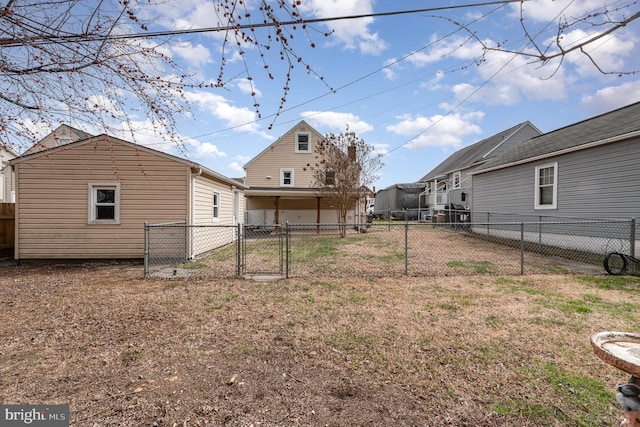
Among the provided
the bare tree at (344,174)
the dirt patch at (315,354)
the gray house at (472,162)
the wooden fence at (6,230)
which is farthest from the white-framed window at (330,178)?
the wooden fence at (6,230)

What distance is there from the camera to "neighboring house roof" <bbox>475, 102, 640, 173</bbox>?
9023 millimetres

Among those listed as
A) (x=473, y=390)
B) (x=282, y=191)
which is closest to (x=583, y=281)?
(x=473, y=390)

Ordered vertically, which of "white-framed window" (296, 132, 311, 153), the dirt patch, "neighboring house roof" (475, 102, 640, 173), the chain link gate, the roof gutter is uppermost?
"white-framed window" (296, 132, 311, 153)

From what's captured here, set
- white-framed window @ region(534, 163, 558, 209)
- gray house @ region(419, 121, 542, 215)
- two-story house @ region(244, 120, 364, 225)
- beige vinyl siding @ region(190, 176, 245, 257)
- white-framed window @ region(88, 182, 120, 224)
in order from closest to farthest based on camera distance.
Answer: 1. white-framed window @ region(88, 182, 120, 224)
2. beige vinyl siding @ region(190, 176, 245, 257)
3. white-framed window @ region(534, 163, 558, 209)
4. two-story house @ region(244, 120, 364, 225)
5. gray house @ region(419, 121, 542, 215)

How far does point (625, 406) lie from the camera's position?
148 centimetres

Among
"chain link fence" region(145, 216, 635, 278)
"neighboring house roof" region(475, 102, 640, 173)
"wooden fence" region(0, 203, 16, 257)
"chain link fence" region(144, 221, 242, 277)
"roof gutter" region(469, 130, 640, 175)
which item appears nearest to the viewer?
"chain link fence" region(145, 216, 635, 278)

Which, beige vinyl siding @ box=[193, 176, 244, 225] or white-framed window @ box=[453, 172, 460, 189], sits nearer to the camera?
beige vinyl siding @ box=[193, 176, 244, 225]

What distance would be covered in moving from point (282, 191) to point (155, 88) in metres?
14.5

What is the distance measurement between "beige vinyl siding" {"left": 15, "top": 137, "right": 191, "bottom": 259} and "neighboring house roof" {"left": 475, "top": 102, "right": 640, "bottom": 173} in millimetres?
12580

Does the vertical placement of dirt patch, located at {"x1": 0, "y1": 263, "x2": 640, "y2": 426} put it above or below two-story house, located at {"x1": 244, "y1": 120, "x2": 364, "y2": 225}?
below

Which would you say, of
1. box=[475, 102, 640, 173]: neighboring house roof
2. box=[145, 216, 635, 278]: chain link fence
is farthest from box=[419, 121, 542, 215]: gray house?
box=[145, 216, 635, 278]: chain link fence

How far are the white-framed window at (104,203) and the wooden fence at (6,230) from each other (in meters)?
3.37

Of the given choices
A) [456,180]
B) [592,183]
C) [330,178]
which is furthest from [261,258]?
[456,180]

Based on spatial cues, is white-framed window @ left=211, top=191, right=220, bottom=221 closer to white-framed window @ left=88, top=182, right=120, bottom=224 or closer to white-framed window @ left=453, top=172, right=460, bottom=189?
white-framed window @ left=88, top=182, right=120, bottom=224
